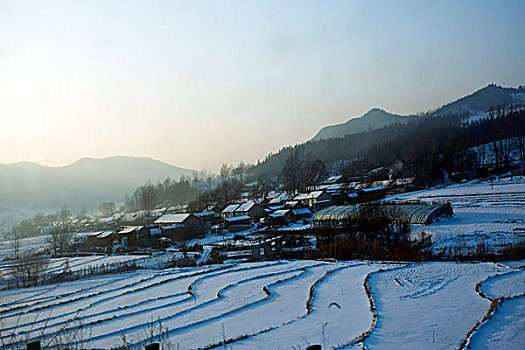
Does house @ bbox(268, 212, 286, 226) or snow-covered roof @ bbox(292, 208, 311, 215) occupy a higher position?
snow-covered roof @ bbox(292, 208, 311, 215)

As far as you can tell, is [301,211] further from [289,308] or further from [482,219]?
[289,308]

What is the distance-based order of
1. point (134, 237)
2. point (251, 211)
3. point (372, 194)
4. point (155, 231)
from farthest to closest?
1. point (372, 194)
2. point (251, 211)
3. point (155, 231)
4. point (134, 237)

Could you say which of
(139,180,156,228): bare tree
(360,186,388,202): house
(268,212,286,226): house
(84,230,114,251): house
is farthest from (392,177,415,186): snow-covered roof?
(84,230,114,251): house

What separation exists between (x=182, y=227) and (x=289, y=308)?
3343cm

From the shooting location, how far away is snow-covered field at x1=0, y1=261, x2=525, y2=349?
23.9ft

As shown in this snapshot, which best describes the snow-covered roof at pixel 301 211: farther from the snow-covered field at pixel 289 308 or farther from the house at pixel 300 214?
the snow-covered field at pixel 289 308

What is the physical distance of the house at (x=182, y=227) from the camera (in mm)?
42375

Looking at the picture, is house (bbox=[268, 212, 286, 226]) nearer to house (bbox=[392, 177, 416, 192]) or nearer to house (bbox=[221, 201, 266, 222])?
house (bbox=[221, 201, 266, 222])

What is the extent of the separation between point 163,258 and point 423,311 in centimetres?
2345

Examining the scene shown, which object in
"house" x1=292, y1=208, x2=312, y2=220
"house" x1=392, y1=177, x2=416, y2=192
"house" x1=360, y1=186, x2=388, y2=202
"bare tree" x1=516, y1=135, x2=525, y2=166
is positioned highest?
"bare tree" x1=516, y1=135, x2=525, y2=166

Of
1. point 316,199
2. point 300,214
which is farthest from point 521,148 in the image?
point 300,214

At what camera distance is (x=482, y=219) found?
28.1 metres

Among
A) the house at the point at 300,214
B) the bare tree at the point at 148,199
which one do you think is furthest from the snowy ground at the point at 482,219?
the bare tree at the point at 148,199

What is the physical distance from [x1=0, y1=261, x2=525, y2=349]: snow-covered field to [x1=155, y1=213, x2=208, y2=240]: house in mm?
23163
